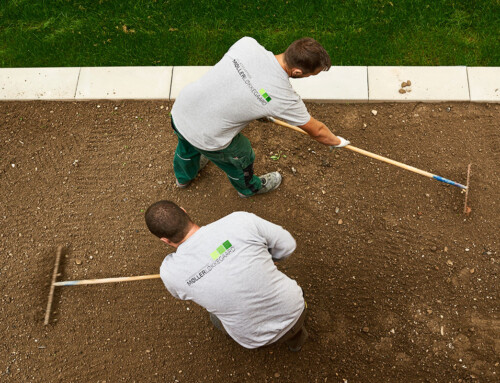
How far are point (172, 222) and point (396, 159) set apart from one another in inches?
100

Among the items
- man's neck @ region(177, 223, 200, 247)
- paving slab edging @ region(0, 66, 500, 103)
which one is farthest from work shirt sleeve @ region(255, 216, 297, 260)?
paving slab edging @ region(0, 66, 500, 103)

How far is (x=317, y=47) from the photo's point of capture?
278 cm

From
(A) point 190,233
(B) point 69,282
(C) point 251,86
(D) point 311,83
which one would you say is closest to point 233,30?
(D) point 311,83

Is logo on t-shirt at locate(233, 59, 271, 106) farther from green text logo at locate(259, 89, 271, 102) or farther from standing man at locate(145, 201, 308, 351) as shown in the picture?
standing man at locate(145, 201, 308, 351)

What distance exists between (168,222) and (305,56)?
4.65 ft

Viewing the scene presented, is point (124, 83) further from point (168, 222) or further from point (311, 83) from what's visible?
point (168, 222)

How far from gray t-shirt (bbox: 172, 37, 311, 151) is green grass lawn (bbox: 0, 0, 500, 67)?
1.91m

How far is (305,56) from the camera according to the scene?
2.75 metres

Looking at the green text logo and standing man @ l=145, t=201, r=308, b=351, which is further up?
the green text logo

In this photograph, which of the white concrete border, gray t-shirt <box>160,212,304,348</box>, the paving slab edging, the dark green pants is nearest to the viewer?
gray t-shirt <box>160,212,304,348</box>

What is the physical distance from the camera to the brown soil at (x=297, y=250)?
3521 mm

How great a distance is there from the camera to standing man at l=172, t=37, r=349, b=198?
281cm

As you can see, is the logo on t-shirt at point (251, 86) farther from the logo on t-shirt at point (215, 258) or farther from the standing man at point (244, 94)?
the logo on t-shirt at point (215, 258)

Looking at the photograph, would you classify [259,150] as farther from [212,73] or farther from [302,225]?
[212,73]
